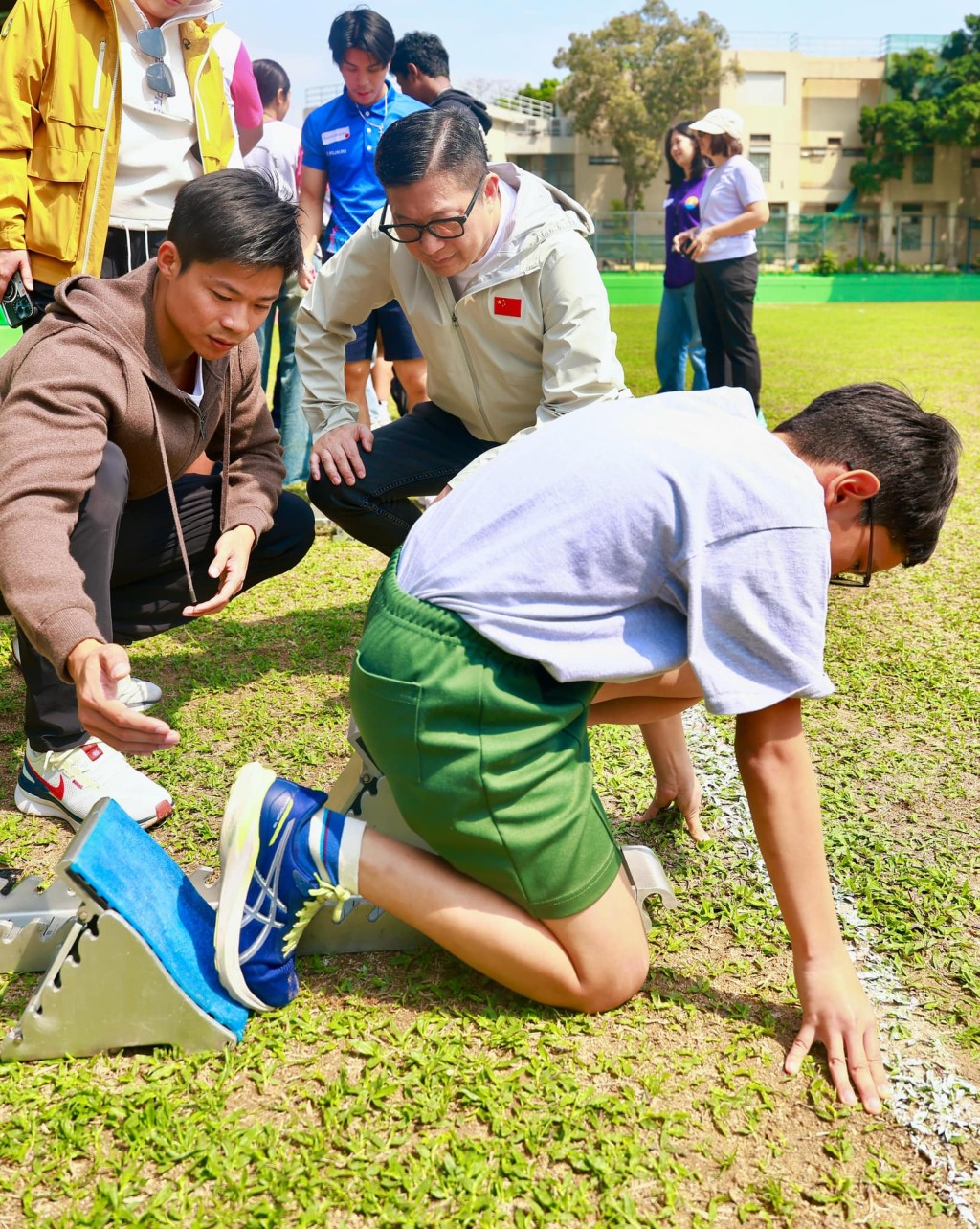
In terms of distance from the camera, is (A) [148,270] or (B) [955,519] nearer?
(A) [148,270]

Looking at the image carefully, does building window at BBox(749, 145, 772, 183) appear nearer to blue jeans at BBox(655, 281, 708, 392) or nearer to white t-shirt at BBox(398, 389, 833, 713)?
blue jeans at BBox(655, 281, 708, 392)

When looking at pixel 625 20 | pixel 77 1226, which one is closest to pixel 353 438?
pixel 77 1226

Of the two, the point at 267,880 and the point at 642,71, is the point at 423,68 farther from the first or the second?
the point at 642,71

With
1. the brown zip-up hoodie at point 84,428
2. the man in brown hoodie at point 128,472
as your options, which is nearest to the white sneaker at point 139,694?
the man in brown hoodie at point 128,472

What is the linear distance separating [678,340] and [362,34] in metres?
3.37

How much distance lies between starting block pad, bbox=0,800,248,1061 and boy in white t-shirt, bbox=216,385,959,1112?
8cm

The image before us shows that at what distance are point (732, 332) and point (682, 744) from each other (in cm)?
452

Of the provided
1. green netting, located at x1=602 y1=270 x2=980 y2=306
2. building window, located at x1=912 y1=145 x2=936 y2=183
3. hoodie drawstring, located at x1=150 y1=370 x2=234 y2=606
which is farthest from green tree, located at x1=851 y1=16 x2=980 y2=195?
hoodie drawstring, located at x1=150 y1=370 x2=234 y2=606

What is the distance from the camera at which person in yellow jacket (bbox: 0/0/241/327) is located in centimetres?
331

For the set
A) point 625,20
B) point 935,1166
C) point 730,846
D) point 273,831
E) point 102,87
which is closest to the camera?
point 935,1166

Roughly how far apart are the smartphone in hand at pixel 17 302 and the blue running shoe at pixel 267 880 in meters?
1.98

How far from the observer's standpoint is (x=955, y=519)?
554cm

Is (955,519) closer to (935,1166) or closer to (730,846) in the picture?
(730,846)

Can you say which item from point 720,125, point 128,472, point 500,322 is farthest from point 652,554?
point 720,125
